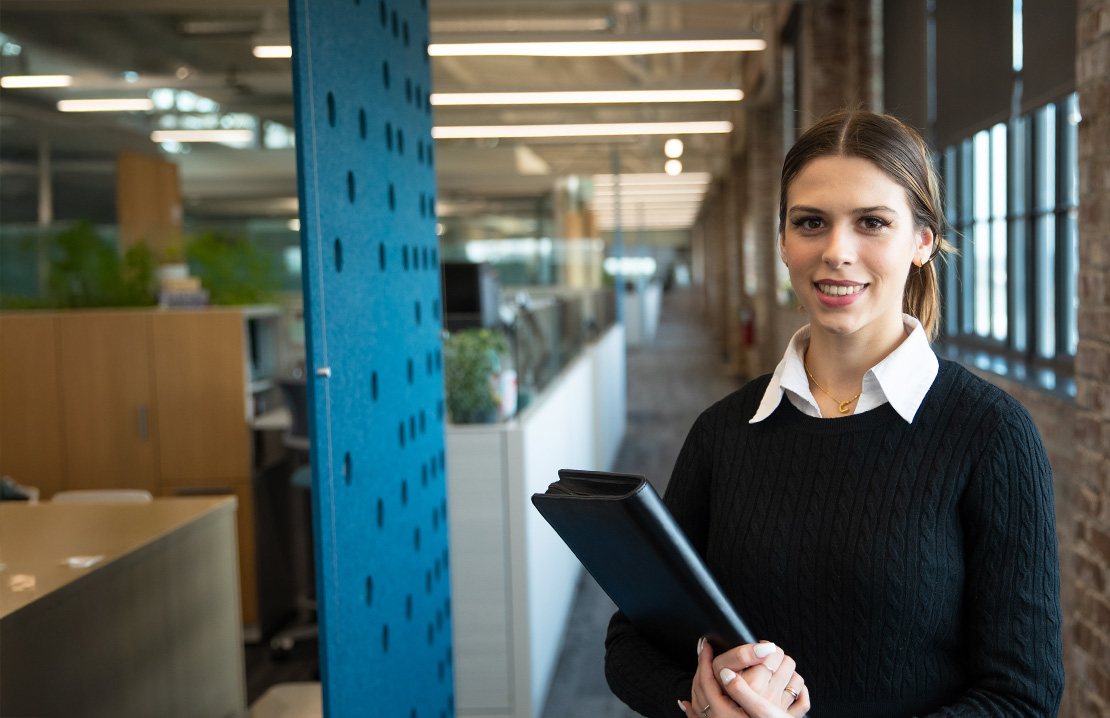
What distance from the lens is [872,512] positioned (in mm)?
1139

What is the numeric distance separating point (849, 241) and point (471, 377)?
255 cm

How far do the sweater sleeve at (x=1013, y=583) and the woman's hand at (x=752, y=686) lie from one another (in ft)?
0.60

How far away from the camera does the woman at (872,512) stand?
1.07m

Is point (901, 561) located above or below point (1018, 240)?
below

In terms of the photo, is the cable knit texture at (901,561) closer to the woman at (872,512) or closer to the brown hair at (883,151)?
the woman at (872,512)

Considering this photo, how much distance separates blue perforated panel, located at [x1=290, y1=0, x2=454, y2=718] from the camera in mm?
1677

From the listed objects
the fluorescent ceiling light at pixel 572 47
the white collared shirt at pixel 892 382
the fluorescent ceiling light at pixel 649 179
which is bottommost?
the white collared shirt at pixel 892 382

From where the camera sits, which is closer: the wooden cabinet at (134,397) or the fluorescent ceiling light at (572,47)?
the wooden cabinet at (134,397)

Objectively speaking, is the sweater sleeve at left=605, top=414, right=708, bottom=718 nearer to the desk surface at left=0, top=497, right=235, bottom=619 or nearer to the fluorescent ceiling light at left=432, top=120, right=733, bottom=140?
the desk surface at left=0, top=497, right=235, bottom=619

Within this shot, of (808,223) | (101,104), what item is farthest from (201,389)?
(808,223)

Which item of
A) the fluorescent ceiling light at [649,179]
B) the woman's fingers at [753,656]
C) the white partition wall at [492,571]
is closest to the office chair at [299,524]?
the white partition wall at [492,571]

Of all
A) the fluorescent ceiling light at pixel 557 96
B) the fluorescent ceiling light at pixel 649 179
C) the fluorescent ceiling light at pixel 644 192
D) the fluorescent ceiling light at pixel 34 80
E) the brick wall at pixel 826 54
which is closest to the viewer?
the fluorescent ceiling light at pixel 34 80

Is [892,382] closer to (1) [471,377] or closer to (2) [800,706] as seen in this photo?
(2) [800,706]

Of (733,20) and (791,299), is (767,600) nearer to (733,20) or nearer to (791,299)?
(791,299)
